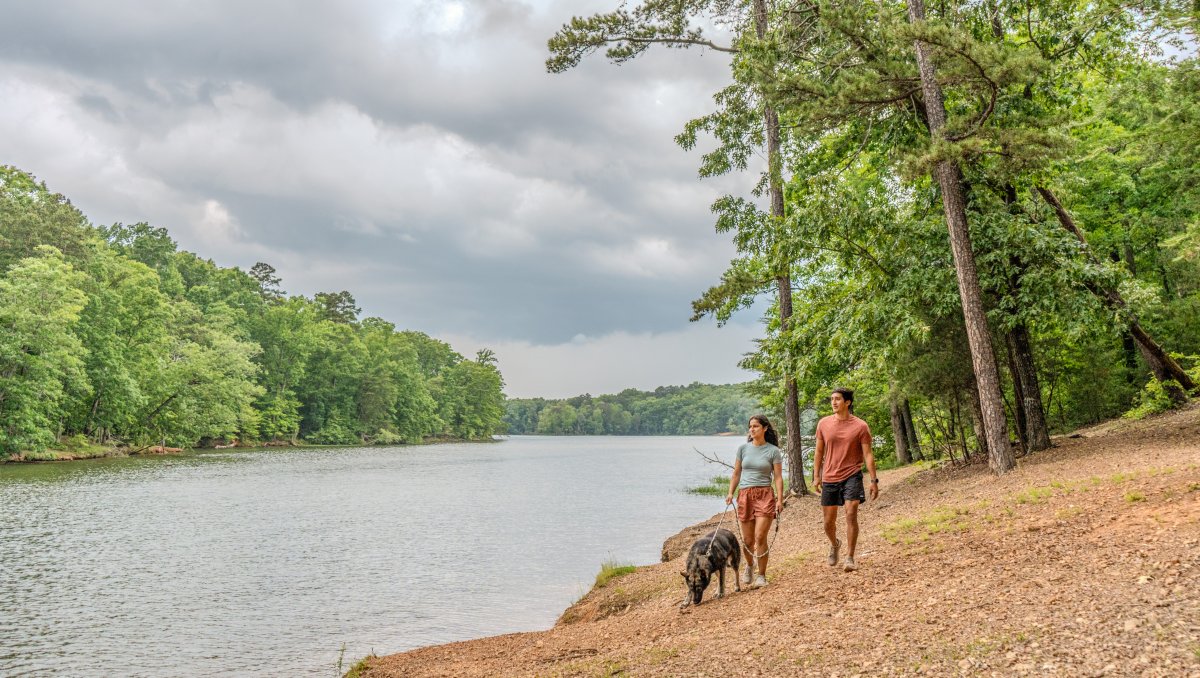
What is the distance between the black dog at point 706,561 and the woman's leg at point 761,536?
29 centimetres

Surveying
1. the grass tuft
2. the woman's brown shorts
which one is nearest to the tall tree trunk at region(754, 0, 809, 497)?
the grass tuft

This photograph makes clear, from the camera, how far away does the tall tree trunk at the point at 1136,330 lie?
1298cm

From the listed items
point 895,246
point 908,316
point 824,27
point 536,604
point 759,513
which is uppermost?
point 824,27

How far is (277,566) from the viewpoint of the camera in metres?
15.1

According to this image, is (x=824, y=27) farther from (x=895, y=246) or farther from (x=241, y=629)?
(x=241, y=629)

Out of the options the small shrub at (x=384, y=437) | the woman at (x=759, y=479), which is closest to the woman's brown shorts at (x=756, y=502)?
the woman at (x=759, y=479)

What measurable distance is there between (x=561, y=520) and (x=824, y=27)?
1685cm

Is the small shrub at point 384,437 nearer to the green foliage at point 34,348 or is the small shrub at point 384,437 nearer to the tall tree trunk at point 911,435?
the green foliage at point 34,348

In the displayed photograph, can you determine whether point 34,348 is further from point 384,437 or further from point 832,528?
point 384,437

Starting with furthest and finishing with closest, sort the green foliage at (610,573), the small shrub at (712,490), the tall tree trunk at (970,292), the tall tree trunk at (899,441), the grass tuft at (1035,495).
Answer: the small shrub at (712,490) < the tall tree trunk at (899,441) < the green foliage at (610,573) < the tall tree trunk at (970,292) < the grass tuft at (1035,495)

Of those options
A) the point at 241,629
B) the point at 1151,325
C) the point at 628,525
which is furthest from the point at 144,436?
the point at 1151,325

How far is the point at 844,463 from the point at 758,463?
90cm

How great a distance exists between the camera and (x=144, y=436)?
52.6 meters

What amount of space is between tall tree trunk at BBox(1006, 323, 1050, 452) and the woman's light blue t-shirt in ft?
29.9
